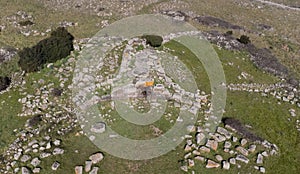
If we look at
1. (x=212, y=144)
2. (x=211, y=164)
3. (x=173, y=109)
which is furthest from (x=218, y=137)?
(x=173, y=109)

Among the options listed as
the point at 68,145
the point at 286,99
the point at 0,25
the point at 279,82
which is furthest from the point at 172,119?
the point at 0,25

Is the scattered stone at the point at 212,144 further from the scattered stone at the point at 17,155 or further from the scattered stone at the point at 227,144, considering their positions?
the scattered stone at the point at 17,155

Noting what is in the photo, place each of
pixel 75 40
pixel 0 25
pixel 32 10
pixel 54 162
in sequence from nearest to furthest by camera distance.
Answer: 1. pixel 54 162
2. pixel 75 40
3. pixel 0 25
4. pixel 32 10

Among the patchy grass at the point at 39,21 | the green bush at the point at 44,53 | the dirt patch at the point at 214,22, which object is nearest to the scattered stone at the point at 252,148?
the green bush at the point at 44,53

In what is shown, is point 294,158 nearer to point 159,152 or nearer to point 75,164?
point 159,152

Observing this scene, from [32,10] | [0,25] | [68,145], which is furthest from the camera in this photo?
[32,10]

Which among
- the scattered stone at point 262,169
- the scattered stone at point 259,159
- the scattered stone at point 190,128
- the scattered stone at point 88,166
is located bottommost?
the scattered stone at point 262,169

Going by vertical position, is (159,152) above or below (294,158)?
above

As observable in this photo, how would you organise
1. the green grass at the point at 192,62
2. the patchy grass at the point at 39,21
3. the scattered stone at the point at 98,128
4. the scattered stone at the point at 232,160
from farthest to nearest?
1. the patchy grass at the point at 39,21
2. the green grass at the point at 192,62
3. the scattered stone at the point at 98,128
4. the scattered stone at the point at 232,160
